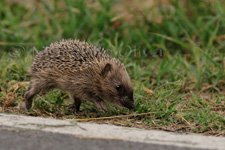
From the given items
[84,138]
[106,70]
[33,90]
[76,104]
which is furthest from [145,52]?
[84,138]

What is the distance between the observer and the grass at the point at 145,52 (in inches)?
211

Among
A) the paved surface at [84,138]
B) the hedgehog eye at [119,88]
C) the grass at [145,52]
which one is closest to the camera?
the paved surface at [84,138]

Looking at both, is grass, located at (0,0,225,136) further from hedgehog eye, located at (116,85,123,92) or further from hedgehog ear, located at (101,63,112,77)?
hedgehog ear, located at (101,63,112,77)

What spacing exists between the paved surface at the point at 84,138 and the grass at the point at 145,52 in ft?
2.80

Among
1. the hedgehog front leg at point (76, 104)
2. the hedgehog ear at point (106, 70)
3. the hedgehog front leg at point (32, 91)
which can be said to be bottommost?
the hedgehog front leg at point (76, 104)

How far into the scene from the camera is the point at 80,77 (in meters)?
5.62

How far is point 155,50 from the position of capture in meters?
8.31

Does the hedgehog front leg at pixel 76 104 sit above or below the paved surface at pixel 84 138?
above

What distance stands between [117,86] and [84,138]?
70.6 inches

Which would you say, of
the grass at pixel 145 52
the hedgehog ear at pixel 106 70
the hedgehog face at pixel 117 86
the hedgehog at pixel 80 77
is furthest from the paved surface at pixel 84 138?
the hedgehog ear at pixel 106 70

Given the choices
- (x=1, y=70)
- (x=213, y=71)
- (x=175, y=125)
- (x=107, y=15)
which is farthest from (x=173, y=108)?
(x=107, y=15)

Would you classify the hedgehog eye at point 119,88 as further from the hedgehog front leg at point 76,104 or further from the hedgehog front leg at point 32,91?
the hedgehog front leg at point 32,91

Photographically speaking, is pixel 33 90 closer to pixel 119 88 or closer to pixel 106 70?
pixel 106 70

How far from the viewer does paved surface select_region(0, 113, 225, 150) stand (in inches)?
142
